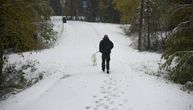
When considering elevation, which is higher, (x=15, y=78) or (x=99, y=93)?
(x=99, y=93)

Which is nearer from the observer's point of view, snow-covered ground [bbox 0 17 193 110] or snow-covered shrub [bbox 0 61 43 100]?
snow-covered ground [bbox 0 17 193 110]

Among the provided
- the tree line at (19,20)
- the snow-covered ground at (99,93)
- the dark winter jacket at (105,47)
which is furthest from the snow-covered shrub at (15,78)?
the dark winter jacket at (105,47)

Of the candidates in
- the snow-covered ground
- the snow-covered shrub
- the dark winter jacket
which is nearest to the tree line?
the snow-covered ground

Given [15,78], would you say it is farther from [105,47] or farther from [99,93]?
[99,93]

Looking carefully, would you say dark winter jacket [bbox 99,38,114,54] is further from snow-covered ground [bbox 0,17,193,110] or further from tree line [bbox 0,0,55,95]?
tree line [bbox 0,0,55,95]

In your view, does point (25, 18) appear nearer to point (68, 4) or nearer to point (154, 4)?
point (154, 4)

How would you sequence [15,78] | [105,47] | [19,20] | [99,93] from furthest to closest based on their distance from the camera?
1. [15,78]
2. [105,47]
3. [19,20]
4. [99,93]

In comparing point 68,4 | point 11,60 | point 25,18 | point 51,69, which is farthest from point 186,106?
point 68,4

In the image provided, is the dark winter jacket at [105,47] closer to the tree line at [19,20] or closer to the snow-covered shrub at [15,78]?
the tree line at [19,20]

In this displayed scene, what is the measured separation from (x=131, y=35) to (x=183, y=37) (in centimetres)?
2948

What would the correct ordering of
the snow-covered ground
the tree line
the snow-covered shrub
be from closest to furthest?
1. the snow-covered ground
2. the tree line
3. the snow-covered shrub

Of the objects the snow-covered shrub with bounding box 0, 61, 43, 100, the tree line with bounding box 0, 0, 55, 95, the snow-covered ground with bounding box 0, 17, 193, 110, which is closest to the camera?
the snow-covered ground with bounding box 0, 17, 193, 110

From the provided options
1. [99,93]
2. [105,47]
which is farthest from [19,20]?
[105,47]

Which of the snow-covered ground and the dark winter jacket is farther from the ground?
the dark winter jacket
